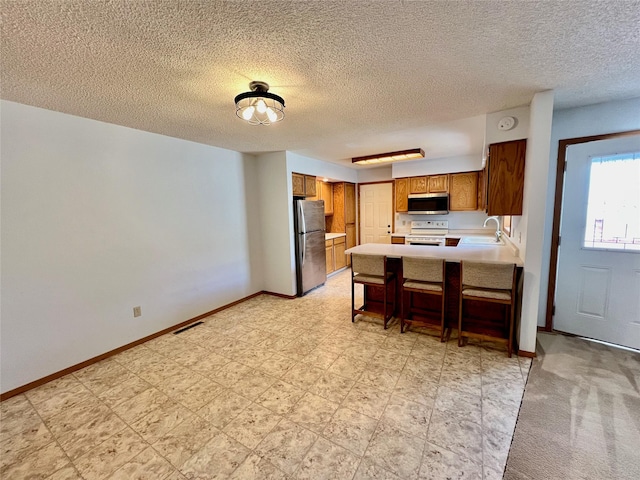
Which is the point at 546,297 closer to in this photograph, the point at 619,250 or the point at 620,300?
the point at 620,300

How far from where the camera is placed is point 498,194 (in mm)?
2652

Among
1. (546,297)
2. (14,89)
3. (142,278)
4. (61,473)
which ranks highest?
(14,89)

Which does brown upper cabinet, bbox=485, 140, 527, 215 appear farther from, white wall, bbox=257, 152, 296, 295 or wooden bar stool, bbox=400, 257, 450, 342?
white wall, bbox=257, 152, 296, 295

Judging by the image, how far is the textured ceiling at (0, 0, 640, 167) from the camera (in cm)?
123

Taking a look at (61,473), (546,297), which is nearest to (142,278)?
(61,473)

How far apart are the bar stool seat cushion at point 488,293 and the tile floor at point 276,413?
57 centimetres

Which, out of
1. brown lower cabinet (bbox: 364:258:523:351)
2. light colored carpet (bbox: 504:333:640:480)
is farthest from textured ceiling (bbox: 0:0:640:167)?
light colored carpet (bbox: 504:333:640:480)

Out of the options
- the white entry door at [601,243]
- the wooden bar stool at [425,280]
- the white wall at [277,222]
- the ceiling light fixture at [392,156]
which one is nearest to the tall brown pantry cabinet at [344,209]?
the ceiling light fixture at [392,156]

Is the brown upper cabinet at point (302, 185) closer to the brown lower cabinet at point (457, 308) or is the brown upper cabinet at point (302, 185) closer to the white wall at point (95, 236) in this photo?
the white wall at point (95, 236)

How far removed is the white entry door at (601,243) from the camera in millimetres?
2430

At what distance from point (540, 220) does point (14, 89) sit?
4258 millimetres

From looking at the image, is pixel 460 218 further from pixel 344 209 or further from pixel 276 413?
pixel 276 413

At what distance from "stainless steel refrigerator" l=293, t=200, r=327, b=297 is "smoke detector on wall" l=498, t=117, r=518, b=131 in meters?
2.70

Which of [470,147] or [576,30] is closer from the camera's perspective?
[576,30]
